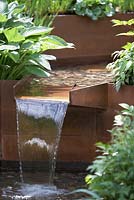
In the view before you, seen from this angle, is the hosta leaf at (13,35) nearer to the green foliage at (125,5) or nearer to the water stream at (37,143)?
the water stream at (37,143)

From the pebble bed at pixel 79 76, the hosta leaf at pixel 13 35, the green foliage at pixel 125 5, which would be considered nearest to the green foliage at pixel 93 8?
the green foliage at pixel 125 5

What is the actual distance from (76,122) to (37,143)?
390 mm

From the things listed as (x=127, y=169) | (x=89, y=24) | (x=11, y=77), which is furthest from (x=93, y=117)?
(x=127, y=169)

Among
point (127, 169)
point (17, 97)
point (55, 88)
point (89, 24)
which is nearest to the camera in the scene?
point (127, 169)

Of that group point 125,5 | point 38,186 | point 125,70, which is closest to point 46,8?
point 125,5

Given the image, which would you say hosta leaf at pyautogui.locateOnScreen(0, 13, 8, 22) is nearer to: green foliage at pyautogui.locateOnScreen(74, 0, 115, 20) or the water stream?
the water stream

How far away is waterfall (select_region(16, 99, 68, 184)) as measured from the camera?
16.8 ft

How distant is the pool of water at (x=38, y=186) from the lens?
15.9 feet

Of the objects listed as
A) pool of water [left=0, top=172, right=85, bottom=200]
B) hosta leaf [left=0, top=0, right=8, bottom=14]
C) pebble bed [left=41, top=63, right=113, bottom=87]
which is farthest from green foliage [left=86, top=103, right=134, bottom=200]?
hosta leaf [left=0, top=0, right=8, bottom=14]

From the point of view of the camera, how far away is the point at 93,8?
7.05 m

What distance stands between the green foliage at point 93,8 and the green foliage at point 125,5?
0.74 feet

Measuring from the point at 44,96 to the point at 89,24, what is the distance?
2.03 meters

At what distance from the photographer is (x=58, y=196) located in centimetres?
485

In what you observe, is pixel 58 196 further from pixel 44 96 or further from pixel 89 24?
pixel 89 24
